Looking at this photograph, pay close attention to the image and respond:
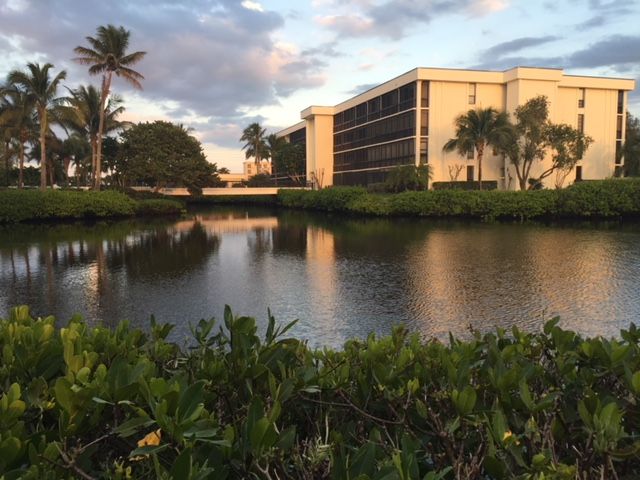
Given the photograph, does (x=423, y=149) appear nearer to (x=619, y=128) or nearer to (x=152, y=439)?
(x=619, y=128)

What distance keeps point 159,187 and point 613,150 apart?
154ft

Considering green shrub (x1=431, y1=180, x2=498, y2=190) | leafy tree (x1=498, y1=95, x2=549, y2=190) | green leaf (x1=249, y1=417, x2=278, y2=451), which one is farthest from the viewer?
green shrub (x1=431, y1=180, x2=498, y2=190)

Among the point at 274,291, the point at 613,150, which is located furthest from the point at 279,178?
the point at 274,291

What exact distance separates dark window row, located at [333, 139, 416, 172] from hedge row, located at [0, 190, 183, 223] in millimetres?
25128

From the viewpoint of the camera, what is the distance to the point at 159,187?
56.2 metres

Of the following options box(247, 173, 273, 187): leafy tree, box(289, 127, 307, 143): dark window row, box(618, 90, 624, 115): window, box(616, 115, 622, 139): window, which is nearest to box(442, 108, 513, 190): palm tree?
box(616, 115, 622, 139): window

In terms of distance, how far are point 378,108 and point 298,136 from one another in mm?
26996

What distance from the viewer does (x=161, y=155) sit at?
5434 centimetres

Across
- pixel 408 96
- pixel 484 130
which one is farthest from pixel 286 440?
pixel 408 96

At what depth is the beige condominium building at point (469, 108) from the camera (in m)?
48.2

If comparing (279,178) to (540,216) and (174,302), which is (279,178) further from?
(174,302)

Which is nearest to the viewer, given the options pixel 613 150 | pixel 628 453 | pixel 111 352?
pixel 628 453

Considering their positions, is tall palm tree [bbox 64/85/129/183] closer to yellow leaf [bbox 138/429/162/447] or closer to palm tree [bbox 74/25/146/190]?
palm tree [bbox 74/25/146/190]

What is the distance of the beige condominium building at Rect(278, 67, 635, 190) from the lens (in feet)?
158
